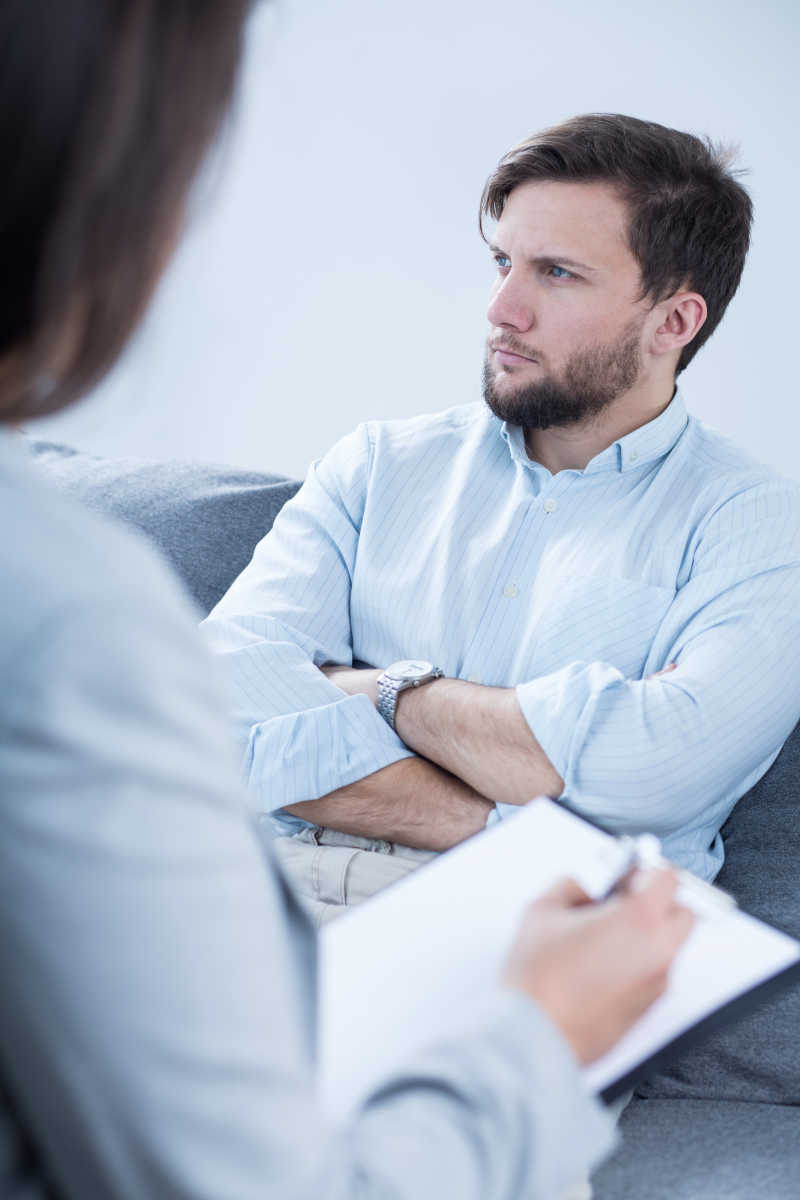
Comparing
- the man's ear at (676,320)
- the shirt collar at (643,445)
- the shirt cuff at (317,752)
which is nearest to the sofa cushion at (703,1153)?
the shirt cuff at (317,752)

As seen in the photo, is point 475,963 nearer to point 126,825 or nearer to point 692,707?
point 126,825

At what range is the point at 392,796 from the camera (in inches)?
54.0

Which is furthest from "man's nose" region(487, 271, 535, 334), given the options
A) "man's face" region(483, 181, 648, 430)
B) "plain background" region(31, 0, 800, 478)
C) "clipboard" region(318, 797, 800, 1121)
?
"clipboard" region(318, 797, 800, 1121)

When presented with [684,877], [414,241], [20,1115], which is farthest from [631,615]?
Result: [414,241]

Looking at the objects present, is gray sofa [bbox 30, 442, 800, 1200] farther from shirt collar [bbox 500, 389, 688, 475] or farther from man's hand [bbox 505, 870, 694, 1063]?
man's hand [bbox 505, 870, 694, 1063]

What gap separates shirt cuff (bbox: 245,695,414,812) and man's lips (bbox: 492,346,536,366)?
1.88 ft

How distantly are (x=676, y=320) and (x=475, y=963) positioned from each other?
124 cm

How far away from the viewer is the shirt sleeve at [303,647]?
4.48 feet

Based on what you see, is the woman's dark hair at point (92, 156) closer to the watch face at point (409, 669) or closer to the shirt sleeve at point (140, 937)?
the shirt sleeve at point (140, 937)

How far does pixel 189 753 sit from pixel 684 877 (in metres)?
0.48

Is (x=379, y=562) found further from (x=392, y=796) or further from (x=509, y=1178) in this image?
(x=509, y=1178)

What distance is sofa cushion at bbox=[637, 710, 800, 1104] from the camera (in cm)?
129

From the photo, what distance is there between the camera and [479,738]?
1.34 m

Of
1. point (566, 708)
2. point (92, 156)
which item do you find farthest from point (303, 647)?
point (92, 156)
